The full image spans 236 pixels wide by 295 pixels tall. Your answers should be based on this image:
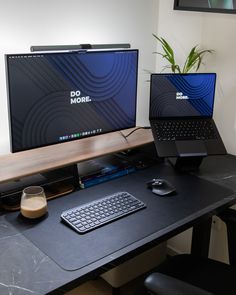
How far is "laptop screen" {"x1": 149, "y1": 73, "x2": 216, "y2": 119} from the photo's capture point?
1808mm

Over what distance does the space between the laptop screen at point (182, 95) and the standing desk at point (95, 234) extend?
0.30 metres

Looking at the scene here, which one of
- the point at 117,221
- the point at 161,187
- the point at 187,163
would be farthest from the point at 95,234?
the point at 187,163

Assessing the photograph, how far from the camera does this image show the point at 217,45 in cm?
199

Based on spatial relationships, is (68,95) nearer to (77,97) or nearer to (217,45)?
(77,97)

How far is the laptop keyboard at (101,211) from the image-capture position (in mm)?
1338

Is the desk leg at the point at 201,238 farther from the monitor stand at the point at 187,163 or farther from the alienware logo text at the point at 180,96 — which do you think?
the alienware logo text at the point at 180,96

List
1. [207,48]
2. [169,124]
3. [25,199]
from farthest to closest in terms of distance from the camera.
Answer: [207,48], [169,124], [25,199]

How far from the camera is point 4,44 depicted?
1.70 meters

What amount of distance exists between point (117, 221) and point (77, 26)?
3.39ft

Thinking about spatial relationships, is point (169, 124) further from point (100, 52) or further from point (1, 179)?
point (1, 179)

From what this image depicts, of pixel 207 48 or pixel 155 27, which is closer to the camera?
pixel 207 48

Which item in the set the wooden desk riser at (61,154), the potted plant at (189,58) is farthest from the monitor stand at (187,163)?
the potted plant at (189,58)

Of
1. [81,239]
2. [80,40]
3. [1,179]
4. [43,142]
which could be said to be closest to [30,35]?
[80,40]

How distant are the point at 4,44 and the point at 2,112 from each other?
30 cm
